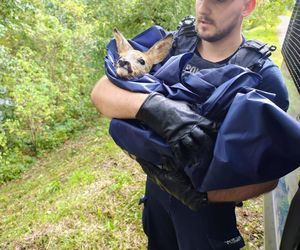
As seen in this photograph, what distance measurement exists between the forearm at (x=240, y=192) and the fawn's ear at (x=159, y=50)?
0.81 meters

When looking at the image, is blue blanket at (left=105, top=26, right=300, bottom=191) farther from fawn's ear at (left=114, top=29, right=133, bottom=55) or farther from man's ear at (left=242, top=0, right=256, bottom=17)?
man's ear at (left=242, top=0, right=256, bottom=17)

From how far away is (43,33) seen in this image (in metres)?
10.7

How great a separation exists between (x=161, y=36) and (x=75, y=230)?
239 cm

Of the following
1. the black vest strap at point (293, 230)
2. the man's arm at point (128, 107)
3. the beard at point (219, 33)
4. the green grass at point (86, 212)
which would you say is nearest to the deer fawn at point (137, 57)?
the man's arm at point (128, 107)

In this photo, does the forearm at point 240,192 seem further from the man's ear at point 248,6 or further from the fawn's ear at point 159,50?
the man's ear at point 248,6

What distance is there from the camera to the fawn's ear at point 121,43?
193cm

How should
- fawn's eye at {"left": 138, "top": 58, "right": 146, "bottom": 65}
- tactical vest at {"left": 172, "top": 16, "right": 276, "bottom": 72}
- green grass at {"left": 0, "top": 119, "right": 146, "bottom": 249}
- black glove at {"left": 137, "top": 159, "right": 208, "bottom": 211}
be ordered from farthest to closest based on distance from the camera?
1. green grass at {"left": 0, "top": 119, "right": 146, "bottom": 249}
2. fawn's eye at {"left": 138, "top": 58, "right": 146, "bottom": 65}
3. tactical vest at {"left": 172, "top": 16, "right": 276, "bottom": 72}
4. black glove at {"left": 137, "top": 159, "right": 208, "bottom": 211}

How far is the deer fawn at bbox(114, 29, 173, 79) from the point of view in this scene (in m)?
1.70

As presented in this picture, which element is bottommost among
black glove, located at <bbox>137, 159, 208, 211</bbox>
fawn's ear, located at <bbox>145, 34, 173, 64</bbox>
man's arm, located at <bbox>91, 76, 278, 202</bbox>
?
black glove, located at <bbox>137, 159, 208, 211</bbox>

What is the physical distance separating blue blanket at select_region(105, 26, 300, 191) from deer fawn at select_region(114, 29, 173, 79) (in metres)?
0.06

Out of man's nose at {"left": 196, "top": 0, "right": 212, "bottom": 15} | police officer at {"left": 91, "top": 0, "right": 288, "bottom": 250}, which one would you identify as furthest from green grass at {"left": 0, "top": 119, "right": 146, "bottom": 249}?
man's nose at {"left": 196, "top": 0, "right": 212, "bottom": 15}

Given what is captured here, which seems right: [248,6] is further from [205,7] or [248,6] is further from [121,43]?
[121,43]

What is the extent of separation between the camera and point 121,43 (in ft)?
6.40

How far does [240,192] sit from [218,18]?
91cm
